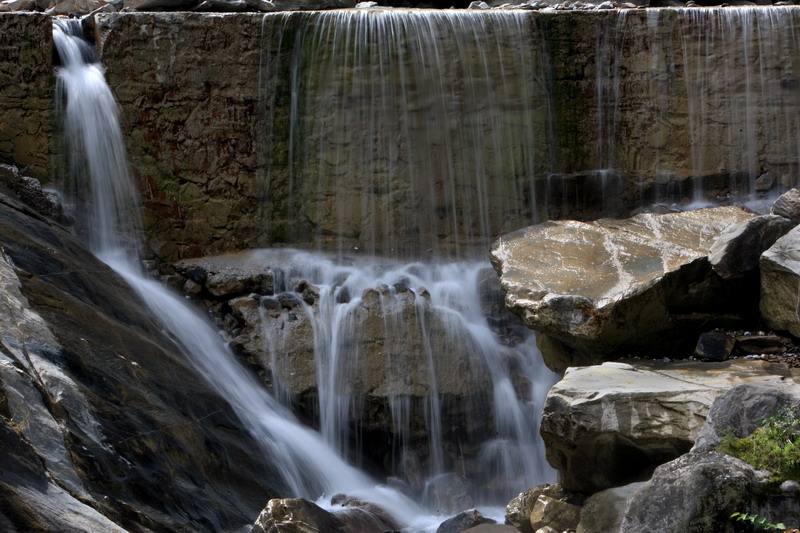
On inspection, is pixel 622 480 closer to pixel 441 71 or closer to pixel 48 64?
pixel 441 71

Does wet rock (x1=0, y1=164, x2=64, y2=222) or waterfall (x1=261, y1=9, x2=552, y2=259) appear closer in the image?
wet rock (x1=0, y1=164, x2=64, y2=222)

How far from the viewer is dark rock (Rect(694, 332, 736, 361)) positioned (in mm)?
6832

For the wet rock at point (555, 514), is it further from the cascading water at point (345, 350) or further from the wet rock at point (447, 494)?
the wet rock at point (447, 494)

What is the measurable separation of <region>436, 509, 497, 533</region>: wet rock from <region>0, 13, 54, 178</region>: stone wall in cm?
543

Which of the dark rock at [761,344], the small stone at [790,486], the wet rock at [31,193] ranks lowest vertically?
the dark rock at [761,344]

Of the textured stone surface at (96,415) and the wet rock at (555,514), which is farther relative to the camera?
the wet rock at (555,514)

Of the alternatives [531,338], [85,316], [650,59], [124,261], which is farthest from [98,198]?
[650,59]

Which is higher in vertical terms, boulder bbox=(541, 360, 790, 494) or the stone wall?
the stone wall

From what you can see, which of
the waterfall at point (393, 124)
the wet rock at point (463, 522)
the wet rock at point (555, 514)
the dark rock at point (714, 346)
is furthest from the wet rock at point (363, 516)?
the waterfall at point (393, 124)

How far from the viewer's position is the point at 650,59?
10.4m

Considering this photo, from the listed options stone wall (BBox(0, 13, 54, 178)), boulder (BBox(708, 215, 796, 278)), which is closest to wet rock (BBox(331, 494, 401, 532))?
boulder (BBox(708, 215, 796, 278))

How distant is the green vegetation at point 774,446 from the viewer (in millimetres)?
4227

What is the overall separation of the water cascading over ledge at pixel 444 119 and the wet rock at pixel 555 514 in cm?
448

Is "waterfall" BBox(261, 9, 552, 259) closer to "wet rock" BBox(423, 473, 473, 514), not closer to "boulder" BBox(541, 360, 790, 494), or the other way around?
"wet rock" BBox(423, 473, 473, 514)
